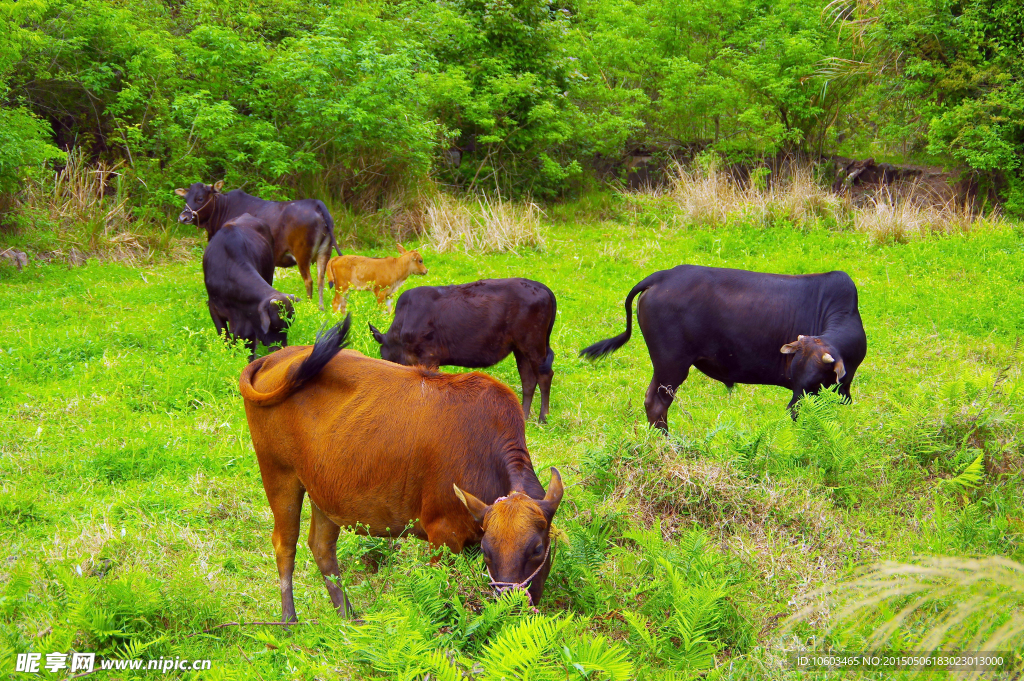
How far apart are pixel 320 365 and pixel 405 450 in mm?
599

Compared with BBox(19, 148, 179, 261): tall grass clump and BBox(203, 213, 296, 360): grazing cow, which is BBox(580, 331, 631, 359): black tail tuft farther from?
BBox(19, 148, 179, 261): tall grass clump

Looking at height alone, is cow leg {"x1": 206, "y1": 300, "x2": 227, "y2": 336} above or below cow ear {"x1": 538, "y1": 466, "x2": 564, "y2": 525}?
below

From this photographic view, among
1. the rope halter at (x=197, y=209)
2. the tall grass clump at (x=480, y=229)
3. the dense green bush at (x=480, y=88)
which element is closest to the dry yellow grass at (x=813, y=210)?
the dense green bush at (x=480, y=88)

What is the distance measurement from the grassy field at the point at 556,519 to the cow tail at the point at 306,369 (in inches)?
39.9

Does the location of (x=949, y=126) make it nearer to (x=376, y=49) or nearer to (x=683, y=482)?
(x=376, y=49)

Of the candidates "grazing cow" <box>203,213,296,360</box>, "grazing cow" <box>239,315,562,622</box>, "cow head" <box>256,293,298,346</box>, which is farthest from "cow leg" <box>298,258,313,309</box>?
"grazing cow" <box>239,315,562,622</box>

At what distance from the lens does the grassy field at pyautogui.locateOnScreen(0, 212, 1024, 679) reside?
3.44 meters

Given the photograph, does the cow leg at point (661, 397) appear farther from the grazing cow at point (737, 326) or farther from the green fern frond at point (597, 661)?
the green fern frond at point (597, 661)

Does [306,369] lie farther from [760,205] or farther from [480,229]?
[760,205]

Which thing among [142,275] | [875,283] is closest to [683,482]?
[875,283]

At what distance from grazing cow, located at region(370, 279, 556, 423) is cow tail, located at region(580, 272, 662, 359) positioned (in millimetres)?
450

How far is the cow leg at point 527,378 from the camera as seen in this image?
747cm

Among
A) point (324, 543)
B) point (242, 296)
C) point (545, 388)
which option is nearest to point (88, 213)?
point (242, 296)

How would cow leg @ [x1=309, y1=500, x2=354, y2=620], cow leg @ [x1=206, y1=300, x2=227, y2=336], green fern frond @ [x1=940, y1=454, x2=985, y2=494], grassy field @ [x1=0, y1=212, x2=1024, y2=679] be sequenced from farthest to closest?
cow leg @ [x1=206, y1=300, x2=227, y2=336] < green fern frond @ [x1=940, y1=454, x2=985, y2=494] < cow leg @ [x1=309, y1=500, x2=354, y2=620] < grassy field @ [x1=0, y1=212, x2=1024, y2=679]
